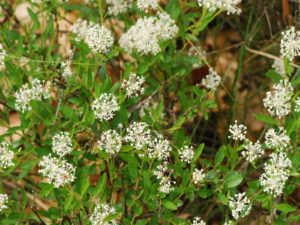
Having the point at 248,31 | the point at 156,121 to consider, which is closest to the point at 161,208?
the point at 156,121

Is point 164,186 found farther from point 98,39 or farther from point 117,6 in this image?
point 117,6

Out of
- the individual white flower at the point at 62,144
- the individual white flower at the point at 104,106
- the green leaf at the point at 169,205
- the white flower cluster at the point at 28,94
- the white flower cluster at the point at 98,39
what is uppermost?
the white flower cluster at the point at 98,39

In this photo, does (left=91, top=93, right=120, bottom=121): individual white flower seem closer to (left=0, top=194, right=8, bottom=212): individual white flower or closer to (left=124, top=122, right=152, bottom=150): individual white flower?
(left=124, top=122, right=152, bottom=150): individual white flower

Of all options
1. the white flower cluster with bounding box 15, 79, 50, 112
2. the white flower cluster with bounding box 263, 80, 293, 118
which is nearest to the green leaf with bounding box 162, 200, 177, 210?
the white flower cluster with bounding box 263, 80, 293, 118

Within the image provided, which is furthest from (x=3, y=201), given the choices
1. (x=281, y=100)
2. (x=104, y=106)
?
(x=281, y=100)

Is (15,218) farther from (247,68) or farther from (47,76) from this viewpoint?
(247,68)

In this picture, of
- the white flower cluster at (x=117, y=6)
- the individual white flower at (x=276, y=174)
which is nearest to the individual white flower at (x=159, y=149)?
the individual white flower at (x=276, y=174)

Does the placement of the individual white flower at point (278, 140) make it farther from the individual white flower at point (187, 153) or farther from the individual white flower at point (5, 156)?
the individual white flower at point (5, 156)
